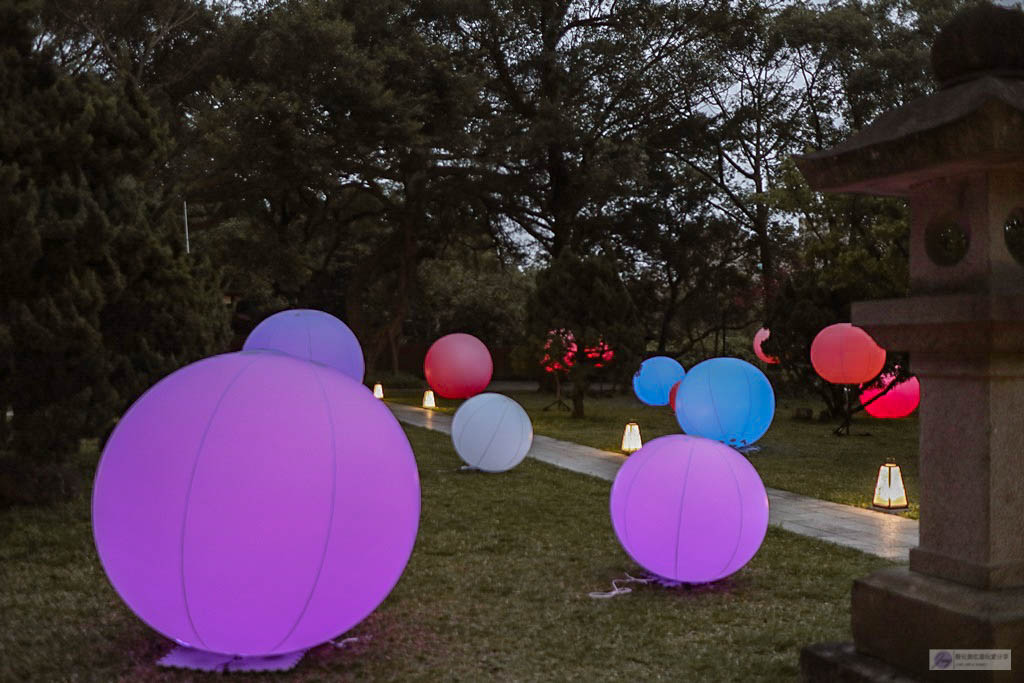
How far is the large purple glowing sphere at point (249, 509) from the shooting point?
4.89 m

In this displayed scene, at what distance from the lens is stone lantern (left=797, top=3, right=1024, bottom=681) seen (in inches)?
182

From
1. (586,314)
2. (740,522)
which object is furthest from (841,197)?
(740,522)

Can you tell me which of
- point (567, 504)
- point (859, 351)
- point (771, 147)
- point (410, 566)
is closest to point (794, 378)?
point (859, 351)

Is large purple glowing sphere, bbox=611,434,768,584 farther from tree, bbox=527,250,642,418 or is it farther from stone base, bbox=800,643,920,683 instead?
tree, bbox=527,250,642,418

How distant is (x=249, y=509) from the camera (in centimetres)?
486

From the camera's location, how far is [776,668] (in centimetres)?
568

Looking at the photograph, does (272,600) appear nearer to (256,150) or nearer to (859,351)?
(859,351)

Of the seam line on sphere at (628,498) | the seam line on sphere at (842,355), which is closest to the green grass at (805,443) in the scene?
the seam line on sphere at (842,355)

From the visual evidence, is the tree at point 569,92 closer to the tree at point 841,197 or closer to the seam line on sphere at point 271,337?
the tree at point 841,197

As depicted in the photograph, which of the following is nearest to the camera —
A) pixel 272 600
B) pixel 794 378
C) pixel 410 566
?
pixel 272 600

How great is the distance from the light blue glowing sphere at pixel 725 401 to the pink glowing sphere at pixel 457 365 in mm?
10463

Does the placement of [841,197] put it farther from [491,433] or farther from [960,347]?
[960,347]

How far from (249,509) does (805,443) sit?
15.7m

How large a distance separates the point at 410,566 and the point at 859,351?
12.9 meters
